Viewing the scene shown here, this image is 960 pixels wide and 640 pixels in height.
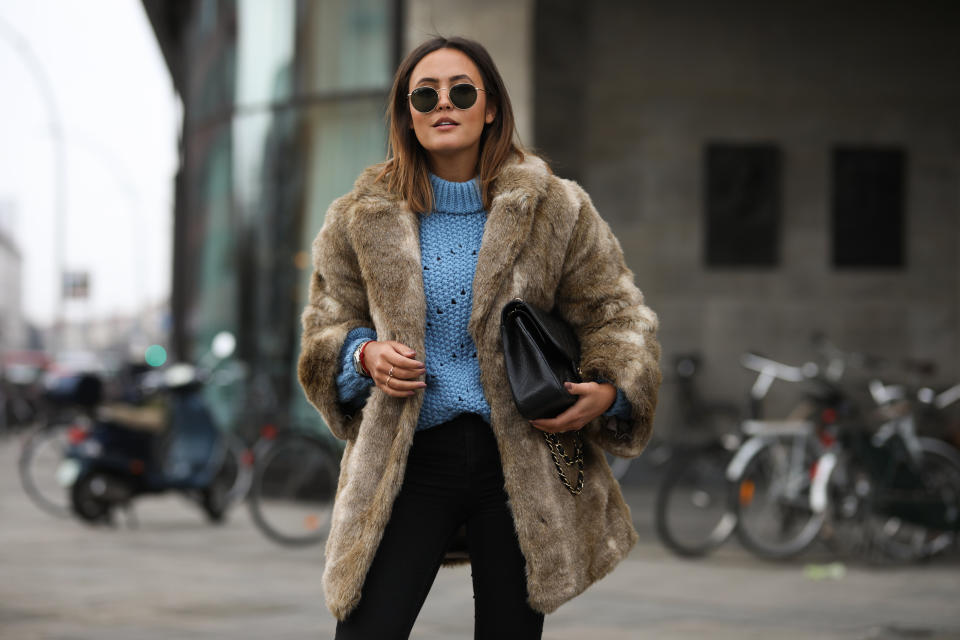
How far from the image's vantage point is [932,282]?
13.9 meters

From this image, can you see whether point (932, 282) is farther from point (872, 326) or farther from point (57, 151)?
point (57, 151)

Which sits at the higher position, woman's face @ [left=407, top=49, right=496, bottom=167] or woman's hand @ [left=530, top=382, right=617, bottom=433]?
woman's face @ [left=407, top=49, right=496, bottom=167]

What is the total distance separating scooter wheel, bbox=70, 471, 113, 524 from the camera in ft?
34.1

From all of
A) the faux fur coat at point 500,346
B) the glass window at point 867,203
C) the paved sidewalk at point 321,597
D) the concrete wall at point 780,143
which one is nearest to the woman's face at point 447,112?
the faux fur coat at point 500,346

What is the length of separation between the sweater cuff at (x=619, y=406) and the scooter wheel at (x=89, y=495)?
26.7 ft

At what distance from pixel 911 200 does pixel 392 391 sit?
1213 centimetres

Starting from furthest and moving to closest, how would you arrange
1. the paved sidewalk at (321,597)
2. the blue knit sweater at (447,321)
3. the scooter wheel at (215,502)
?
the scooter wheel at (215,502)
the paved sidewalk at (321,597)
the blue knit sweater at (447,321)

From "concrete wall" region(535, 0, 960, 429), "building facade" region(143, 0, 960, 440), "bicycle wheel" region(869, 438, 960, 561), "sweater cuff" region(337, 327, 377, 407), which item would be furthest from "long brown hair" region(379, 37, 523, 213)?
"concrete wall" region(535, 0, 960, 429)

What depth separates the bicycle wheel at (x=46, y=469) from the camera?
1145cm

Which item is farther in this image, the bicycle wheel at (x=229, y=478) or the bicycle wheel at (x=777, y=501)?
the bicycle wheel at (x=229, y=478)

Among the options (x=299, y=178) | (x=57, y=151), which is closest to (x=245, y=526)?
(x=299, y=178)

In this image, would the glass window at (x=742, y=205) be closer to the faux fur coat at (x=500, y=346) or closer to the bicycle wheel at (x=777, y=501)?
the bicycle wheel at (x=777, y=501)

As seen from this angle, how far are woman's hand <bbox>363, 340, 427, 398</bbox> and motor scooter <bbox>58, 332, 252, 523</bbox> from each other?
8.05 m

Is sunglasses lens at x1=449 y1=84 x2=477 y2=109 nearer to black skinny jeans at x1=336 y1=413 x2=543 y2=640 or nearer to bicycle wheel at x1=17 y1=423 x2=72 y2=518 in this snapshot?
black skinny jeans at x1=336 y1=413 x2=543 y2=640
